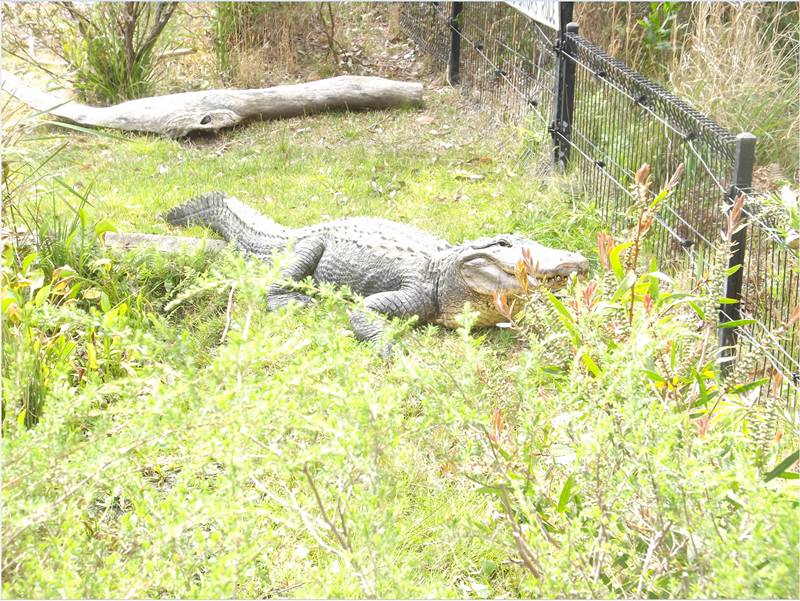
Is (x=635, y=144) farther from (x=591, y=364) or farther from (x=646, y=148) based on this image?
(x=591, y=364)

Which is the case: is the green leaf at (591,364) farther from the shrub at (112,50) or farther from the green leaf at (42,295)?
the shrub at (112,50)

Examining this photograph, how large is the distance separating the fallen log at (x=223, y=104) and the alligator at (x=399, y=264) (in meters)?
2.44

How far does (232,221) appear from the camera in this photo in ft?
19.9

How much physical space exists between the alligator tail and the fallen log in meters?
2.14

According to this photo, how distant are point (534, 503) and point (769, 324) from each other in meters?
2.00

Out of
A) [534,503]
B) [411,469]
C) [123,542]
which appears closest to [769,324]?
[411,469]

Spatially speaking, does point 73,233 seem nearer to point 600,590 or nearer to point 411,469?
point 411,469

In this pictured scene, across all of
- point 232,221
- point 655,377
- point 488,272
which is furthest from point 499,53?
point 655,377

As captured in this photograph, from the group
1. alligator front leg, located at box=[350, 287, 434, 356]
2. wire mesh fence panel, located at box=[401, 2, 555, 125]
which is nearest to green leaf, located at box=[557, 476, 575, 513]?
alligator front leg, located at box=[350, 287, 434, 356]

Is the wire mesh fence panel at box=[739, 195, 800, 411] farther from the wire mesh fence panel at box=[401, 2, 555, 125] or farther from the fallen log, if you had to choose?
the fallen log

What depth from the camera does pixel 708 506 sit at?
6.40ft

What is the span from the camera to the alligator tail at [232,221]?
18.8 ft

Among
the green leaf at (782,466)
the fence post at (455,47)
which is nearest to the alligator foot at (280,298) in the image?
the green leaf at (782,466)

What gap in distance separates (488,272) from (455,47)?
535 cm
